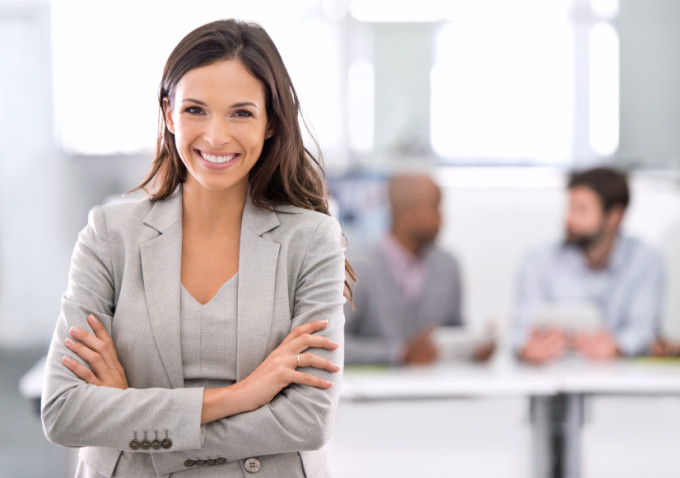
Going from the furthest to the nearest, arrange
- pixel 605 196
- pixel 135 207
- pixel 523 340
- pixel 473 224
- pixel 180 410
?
pixel 473 224, pixel 605 196, pixel 523 340, pixel 135 207, pixel 180 410

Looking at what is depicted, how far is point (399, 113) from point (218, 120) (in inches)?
133

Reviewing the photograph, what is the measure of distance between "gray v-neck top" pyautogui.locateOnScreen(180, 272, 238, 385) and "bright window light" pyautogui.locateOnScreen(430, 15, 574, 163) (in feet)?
11.3

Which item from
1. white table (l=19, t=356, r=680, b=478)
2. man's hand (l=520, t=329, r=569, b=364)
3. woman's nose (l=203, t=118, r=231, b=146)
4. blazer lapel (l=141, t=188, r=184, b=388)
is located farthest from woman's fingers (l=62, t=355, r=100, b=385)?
man's hand (l=520, t=329, r=569, b=364)

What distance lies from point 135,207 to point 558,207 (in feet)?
10.6

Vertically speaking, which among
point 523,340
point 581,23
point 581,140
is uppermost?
point 581,23

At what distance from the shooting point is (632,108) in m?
4.71

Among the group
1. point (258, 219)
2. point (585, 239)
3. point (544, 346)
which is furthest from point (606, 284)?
point (258, 219)

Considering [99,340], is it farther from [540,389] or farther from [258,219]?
[540,389]

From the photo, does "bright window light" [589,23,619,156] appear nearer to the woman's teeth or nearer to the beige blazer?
the beige blazer

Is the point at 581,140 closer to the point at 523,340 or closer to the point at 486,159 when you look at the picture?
the point at 486,159

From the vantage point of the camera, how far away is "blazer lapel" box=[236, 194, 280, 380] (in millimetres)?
1369

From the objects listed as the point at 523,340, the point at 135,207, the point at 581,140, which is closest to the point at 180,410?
the point at 135,207

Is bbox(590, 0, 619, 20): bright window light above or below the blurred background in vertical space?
above

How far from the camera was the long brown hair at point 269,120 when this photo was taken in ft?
4.50
